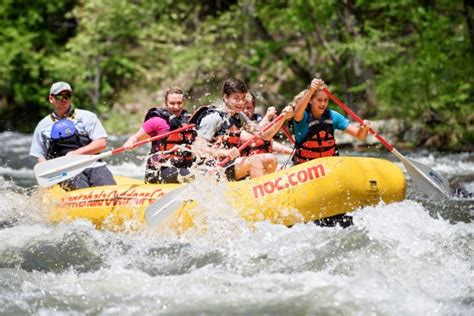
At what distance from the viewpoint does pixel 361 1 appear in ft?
47.0

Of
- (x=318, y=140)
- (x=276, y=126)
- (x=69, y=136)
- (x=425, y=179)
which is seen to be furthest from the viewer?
(x=69, y=136)

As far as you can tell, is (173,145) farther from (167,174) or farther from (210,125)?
(210,125)

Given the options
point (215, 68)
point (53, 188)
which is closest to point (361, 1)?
point (215, 68)

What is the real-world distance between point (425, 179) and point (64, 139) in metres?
3.15

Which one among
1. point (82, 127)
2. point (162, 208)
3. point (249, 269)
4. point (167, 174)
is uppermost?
point (82, 127)

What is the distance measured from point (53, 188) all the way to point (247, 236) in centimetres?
230

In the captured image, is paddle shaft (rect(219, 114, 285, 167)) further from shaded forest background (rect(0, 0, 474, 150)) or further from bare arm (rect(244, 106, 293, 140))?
shaded forest background (rect(0, 0, 474, 150))

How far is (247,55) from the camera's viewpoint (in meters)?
17.2

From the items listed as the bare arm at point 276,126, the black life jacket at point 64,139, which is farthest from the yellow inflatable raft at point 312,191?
the black life jacket at point 64,139

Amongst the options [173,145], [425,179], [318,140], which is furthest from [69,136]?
[425,179]

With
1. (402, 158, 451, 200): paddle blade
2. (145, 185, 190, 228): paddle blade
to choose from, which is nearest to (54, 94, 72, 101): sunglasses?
(145, 185, 190, 228): paddle blade

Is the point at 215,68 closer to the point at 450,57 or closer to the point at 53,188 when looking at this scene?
the point at 450,57

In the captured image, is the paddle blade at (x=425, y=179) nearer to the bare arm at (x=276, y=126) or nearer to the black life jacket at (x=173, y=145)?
the bare arm at (x=276, y=126)

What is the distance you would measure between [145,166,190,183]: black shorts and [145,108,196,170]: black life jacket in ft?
0.18
